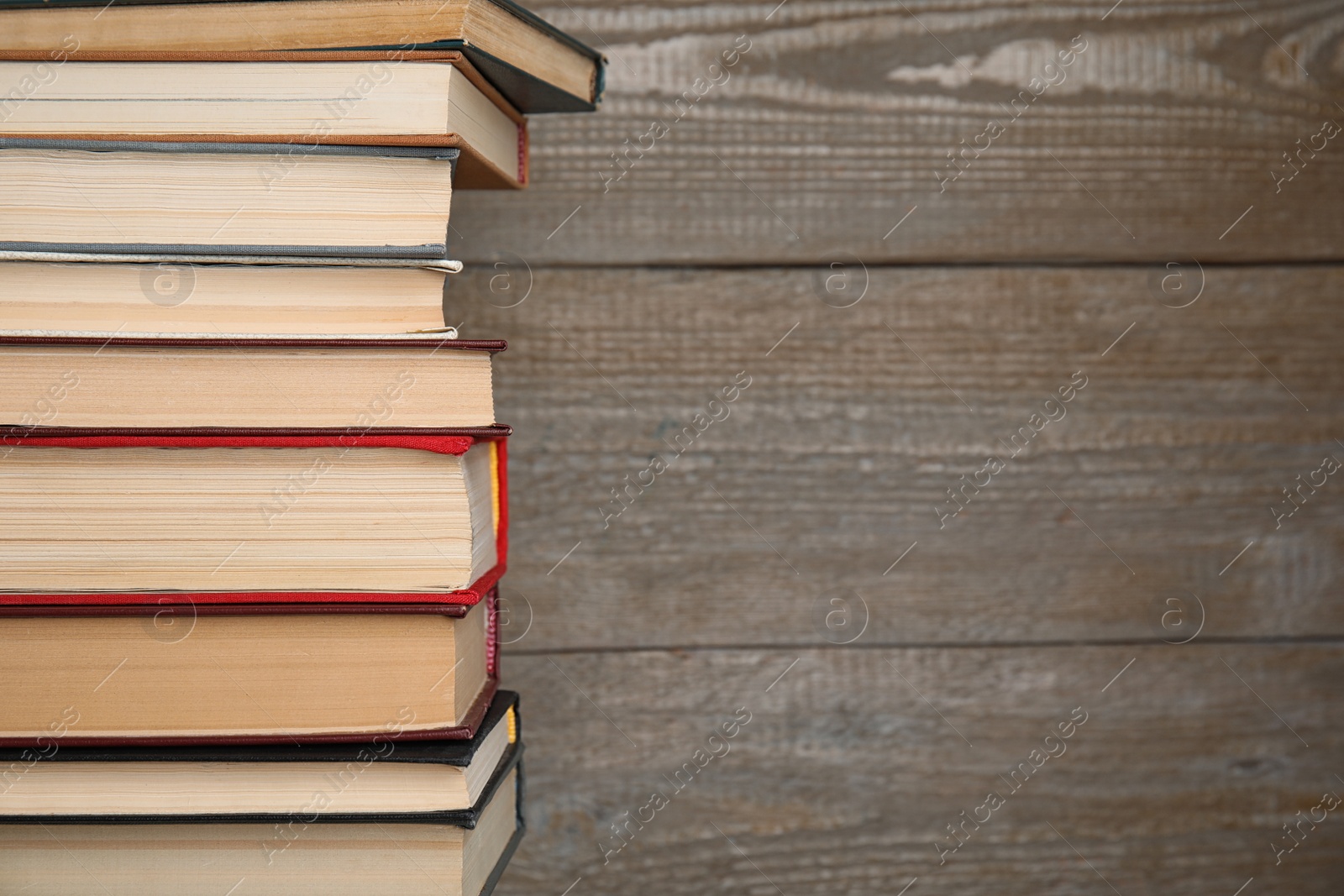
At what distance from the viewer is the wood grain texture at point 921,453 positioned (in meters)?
0.80

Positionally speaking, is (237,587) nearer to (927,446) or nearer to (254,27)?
(254,27)

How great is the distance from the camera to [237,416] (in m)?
0.55

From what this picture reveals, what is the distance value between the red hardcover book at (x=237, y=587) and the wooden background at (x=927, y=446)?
245mm

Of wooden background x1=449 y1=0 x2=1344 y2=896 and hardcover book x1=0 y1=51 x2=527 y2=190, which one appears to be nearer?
hardcover book x1=0 y1=51 x2=527 y2=190

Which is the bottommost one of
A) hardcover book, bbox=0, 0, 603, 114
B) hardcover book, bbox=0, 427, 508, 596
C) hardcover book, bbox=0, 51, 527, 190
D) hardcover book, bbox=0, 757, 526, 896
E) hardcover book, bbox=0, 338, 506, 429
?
hardcover book, bbox=0, 757, 526, 896

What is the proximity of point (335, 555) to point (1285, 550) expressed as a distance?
76 cm

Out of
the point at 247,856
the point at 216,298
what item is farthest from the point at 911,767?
the point at 216,298

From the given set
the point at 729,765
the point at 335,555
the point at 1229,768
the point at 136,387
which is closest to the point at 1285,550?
the point at 1229,768

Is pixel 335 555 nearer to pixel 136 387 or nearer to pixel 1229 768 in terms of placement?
pixel 136 387

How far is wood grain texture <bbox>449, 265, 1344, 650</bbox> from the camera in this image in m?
0.80

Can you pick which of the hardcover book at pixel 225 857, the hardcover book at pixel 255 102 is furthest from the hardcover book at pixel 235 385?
the hardcover book at pixel 225 857

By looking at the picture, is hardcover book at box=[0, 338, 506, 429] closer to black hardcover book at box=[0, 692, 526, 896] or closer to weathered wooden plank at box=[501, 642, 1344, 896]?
black hardcover book at box=[0, 692, 526, 896]

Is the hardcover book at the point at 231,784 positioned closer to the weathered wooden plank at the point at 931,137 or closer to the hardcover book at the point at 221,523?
the hardcover book at the point at 221,523

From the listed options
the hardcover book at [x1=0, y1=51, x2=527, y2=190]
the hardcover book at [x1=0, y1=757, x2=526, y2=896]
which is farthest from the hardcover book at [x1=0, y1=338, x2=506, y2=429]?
the hardcover book at [x1=0, y1=757, x2=526, y2=896]
